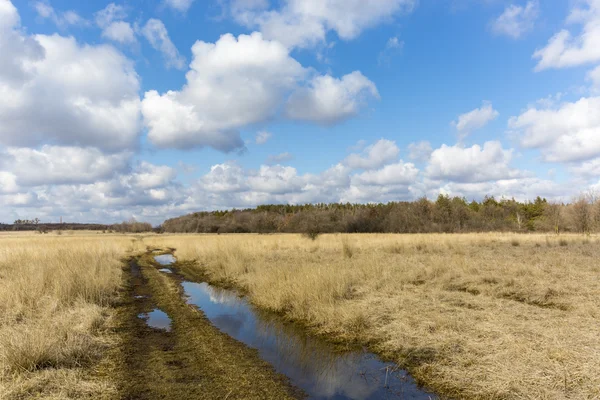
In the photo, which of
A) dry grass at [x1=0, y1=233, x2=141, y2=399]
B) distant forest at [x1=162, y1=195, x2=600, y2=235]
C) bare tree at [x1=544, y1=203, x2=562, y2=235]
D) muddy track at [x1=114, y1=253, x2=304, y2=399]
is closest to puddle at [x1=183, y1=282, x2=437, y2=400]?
muddy track at [x1=114, y1=253, x2=304, y2=399]

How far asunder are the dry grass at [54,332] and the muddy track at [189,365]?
1.50 feet

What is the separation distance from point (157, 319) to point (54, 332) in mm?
3176

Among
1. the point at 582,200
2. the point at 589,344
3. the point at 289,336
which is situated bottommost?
the point at 289,336

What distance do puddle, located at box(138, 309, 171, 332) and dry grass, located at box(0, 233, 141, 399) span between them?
979mm

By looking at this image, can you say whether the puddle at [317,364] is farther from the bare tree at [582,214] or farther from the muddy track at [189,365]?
the bare tree at [582,214]

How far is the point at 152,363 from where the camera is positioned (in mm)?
6016

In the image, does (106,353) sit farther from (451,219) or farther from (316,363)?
(451,219)

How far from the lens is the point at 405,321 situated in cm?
759

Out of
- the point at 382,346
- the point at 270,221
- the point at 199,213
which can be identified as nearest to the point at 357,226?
the point at 270,221

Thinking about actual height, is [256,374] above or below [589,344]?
below

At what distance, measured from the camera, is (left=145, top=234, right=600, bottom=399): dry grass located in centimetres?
479

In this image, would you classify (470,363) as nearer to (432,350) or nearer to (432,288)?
(432,350)

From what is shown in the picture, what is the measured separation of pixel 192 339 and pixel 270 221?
86.8 metres

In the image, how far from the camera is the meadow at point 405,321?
477cm
